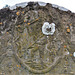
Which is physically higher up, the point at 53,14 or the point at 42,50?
the point at 53,14

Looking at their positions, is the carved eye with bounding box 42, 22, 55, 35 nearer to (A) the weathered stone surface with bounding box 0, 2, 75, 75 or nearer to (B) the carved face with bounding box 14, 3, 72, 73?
(B) the carved face with bounding box 14, 3, 72, 73

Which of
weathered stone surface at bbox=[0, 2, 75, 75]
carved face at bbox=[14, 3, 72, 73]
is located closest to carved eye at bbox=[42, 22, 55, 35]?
carved face at bbox=[14, 3, 72, 73]

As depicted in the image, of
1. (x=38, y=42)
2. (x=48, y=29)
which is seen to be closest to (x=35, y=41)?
(x=38, y=42)

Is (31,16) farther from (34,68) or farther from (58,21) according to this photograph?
(34,68)

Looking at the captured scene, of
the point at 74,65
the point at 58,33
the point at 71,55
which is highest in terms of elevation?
the point at 58,33

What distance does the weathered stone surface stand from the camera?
4.40 m

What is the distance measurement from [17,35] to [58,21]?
62.2 inches

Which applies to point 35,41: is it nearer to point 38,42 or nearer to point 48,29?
point 38,42

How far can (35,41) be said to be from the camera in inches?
177

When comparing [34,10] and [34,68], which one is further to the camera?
[34,10]

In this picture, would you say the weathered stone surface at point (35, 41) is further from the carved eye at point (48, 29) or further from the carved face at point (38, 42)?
the carved eye at point (48, 29)

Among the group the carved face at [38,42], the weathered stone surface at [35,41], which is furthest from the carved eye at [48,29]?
the weathered stone surface at [35,41]

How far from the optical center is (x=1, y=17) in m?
4.79

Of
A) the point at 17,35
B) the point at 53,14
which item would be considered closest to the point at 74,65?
the point at 53,14
